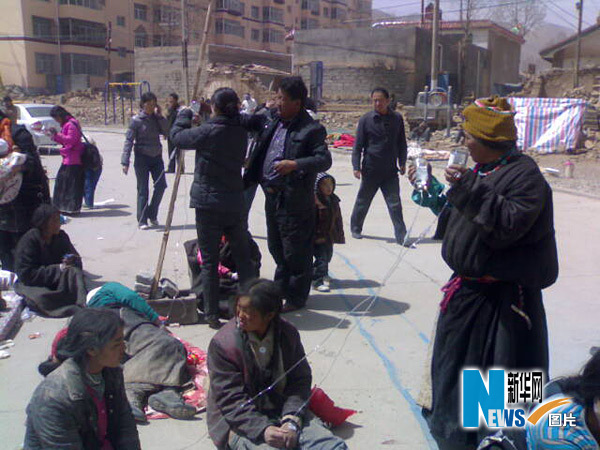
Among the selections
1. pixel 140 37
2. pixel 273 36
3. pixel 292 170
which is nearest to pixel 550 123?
pixel 292 170

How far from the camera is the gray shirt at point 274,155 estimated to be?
496 cm

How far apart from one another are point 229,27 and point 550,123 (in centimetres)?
4980

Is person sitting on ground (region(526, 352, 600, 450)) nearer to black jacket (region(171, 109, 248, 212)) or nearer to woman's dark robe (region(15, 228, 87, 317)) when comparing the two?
black jacket (region(171, 109, 248, 212))

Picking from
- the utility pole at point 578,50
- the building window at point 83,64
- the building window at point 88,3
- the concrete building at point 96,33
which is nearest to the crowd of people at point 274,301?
the utility pole at point 578,50

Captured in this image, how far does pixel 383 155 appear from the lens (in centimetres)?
764

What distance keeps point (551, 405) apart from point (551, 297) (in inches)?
154

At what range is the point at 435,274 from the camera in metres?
6.50

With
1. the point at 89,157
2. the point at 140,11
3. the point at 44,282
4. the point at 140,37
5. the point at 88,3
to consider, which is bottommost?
the point at 44,282

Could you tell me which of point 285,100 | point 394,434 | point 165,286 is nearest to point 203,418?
point 394,434

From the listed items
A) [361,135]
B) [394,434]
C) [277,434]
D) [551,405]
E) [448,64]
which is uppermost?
[448,64]

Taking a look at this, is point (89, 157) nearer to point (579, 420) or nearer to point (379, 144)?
point (379, 144)

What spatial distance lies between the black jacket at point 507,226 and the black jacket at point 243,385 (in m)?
1.00

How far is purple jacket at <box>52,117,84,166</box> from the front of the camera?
8.73m

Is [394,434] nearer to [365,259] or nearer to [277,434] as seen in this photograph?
[277,434]
